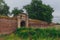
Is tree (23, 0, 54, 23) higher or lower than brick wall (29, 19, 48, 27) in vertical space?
higher

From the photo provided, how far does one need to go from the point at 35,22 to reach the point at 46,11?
11.6 feet

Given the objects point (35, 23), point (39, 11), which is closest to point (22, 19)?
point (35, 23)

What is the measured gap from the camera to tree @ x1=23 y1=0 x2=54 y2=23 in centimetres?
2020

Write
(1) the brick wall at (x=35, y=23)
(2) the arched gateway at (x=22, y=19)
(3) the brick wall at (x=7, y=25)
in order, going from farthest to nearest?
(1) the brick wall at (x=35, y=23) → (2) the arched gateway at (x=22, y=19) → (3) the brick wall at (x=7, y=25)

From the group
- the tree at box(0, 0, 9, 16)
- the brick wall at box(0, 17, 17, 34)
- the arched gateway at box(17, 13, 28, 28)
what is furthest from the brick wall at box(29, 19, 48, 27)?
the tree at box(0, 0, 9, 16)

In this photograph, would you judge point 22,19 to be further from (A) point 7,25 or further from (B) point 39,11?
(B) point 39,11

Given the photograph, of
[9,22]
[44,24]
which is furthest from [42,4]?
[9,22]

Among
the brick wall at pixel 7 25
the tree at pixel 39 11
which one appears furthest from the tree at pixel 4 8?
the brick wall at pixel 7 25

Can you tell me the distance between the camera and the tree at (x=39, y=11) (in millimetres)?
20203

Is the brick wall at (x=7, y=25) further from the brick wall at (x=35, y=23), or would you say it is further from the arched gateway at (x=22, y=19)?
the brick wall at (x=35, y=23)

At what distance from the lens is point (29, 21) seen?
54.7ft

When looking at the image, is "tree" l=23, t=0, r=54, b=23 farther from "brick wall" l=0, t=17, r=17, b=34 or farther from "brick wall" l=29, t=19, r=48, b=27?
"brick wall" l=0, t=17, r=17, b=34

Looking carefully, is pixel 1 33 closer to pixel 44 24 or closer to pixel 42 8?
pixel 44 24

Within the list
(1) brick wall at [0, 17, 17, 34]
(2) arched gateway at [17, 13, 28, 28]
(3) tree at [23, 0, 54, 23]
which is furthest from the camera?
(3) tree at [23, 0, 54, 23]
